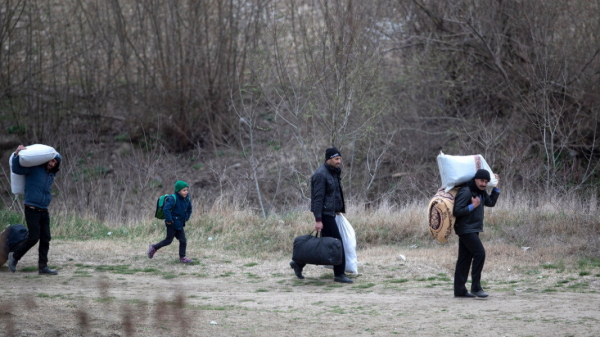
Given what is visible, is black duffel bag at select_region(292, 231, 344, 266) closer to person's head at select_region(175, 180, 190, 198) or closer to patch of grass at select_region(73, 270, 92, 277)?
person's head at select_region(175, 180, 190, 198)

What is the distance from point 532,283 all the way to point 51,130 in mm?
20190

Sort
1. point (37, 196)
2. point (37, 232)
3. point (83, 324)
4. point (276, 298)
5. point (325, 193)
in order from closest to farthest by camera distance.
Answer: point (83, 324)
point (276, 298)
point (325, 193)
point (37, 196)
point (37, 232)

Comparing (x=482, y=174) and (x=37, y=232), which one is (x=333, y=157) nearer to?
(x=482, y=174)

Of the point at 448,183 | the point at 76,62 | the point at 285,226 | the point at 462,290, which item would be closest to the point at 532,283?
the point at 462,290

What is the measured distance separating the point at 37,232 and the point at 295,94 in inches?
346

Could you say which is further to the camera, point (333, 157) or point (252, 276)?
point (252, 276)

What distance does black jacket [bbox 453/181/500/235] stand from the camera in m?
7.76

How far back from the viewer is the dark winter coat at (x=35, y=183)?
30.4ft

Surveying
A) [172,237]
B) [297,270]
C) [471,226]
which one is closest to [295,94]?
[172,237]

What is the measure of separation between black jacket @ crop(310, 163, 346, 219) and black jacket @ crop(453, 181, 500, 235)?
1.75 metres

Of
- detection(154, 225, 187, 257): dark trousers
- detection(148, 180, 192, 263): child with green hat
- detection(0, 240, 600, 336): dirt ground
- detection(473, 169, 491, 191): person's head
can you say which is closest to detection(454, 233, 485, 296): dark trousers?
detection(0, 240, 600, 336): dirt ground

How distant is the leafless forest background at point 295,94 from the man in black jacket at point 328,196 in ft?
19.5

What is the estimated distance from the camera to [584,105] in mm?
20250

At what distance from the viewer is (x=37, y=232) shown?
9375mm
